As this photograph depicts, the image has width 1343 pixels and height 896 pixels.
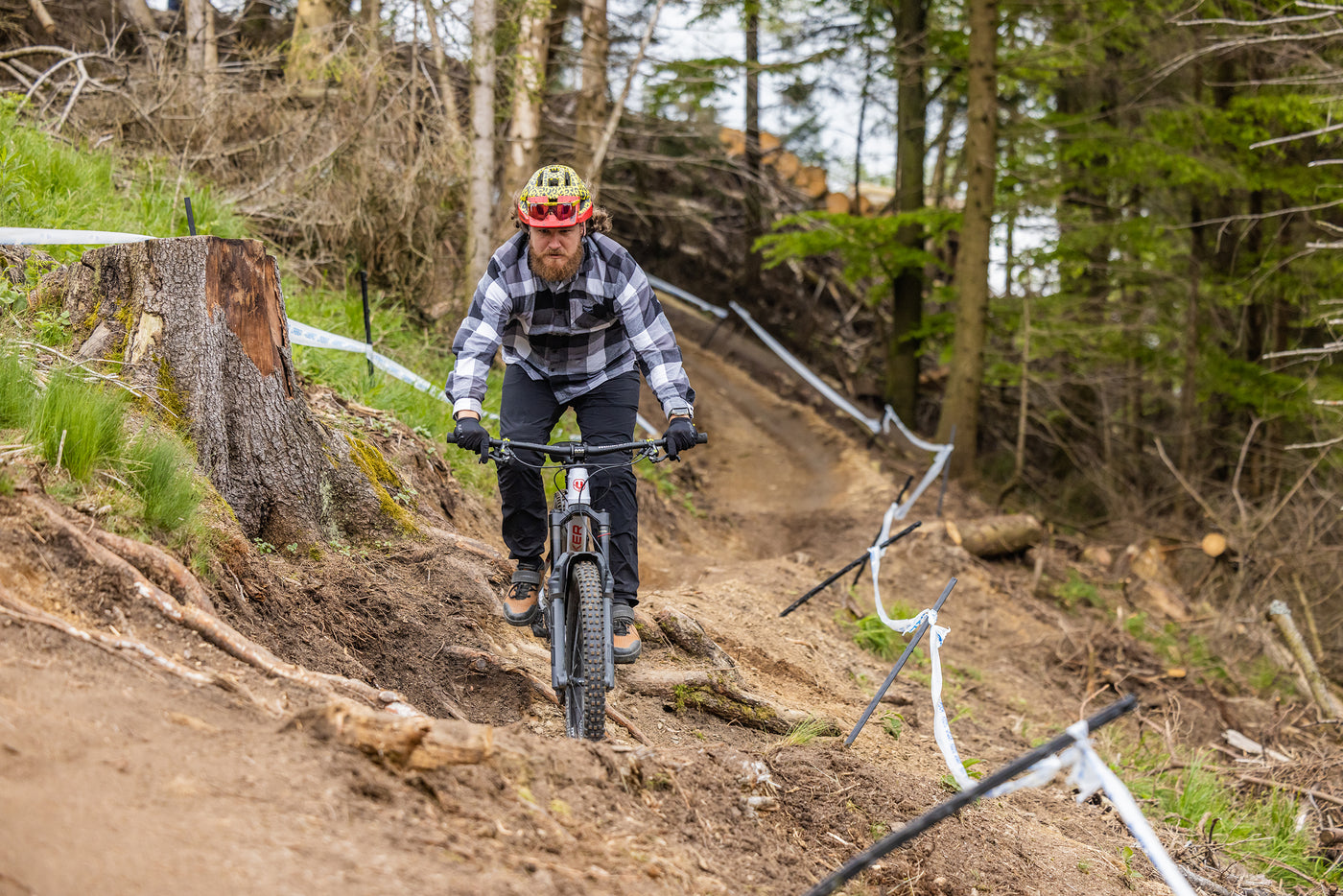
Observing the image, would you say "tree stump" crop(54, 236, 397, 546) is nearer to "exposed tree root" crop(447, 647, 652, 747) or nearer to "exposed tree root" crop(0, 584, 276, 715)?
"exposed tree root" crop(447, 647, 652, 747)

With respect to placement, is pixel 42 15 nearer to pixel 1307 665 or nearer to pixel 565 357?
pixel 565 357

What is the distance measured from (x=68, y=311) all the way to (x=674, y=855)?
3.58 metres

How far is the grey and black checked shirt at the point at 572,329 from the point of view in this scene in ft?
14.3

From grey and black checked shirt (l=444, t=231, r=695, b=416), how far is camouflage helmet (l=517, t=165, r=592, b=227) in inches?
10.2

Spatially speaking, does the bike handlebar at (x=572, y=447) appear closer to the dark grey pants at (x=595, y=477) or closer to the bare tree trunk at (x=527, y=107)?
the dark grey pants at (x=595, y=477)

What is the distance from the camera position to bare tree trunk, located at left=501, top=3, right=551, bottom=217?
10.6 metres

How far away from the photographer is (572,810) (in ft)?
9.39

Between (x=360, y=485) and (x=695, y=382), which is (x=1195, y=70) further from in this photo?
(x=360, y=485)

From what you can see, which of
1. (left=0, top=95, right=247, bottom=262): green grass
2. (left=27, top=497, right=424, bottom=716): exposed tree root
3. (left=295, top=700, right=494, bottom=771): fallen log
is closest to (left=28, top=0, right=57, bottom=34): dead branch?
(left=0, top=95, right=247, bottom=262): green grass

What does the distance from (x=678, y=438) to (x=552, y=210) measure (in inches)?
42.9

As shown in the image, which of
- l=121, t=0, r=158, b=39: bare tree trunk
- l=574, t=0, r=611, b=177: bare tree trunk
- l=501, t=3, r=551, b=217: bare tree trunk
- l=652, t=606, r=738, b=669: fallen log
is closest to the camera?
l=652, t=606, r=738, b=669: fallen log

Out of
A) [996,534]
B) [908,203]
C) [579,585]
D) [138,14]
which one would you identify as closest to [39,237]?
[579,585]

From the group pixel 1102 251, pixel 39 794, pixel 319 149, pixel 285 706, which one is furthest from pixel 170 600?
pixel 1102 251

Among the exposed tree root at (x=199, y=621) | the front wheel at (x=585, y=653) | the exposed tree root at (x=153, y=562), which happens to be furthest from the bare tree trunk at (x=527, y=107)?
the exposed tree root at (x=199, y=621)
